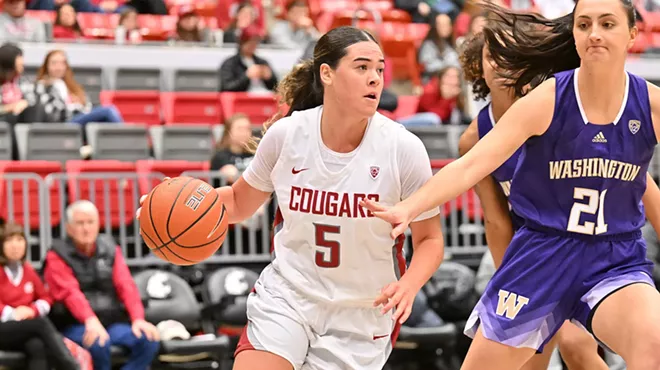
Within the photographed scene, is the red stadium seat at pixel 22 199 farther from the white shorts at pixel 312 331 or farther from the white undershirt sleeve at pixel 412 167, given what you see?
the white undershirt sleeve at pixel 412 167

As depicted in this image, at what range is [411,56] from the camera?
42.6 feet

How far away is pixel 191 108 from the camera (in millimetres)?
10641

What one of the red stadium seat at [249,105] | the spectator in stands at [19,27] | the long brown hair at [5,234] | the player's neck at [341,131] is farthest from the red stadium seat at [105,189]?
the player's neck at [341,131]

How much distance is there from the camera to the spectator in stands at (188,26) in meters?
12.1

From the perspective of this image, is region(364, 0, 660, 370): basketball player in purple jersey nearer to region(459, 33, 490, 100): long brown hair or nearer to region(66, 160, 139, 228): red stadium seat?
region(459, 33, 490, 100): long brown hair

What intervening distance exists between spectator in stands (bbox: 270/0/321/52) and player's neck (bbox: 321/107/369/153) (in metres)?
8.83

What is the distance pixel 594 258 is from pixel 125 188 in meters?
5.09

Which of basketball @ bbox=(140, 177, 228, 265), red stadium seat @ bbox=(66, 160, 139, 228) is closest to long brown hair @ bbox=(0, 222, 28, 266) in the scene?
red stadium seat @ bbox=(66, 160, 139, 228)

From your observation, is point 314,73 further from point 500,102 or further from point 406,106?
point 406,106

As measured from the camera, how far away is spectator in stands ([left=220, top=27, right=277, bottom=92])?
35.8ft

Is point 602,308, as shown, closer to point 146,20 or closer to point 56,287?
point 56,287

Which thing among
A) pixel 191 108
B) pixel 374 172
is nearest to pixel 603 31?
pixel 374 172

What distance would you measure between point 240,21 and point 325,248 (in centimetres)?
831

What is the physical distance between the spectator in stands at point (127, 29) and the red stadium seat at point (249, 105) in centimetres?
198
